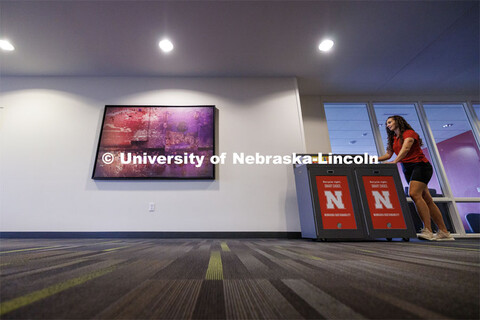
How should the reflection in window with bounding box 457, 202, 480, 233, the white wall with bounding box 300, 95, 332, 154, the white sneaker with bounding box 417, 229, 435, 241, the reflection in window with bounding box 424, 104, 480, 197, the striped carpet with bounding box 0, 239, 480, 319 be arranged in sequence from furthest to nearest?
the white wall with bounding box 300, 95, 332, 154 → the reflection in window with bounding box 424, 104, 480, 197 → the reflection in window with bounding box 457, 202, 480, 233 → the white sneaker with bounding box 417, 229, 435, 241 → the striped carpet with bounding box 0, 239, 480, 319

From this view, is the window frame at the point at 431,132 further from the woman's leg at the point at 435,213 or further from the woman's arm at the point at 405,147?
the woman's arm at the point at 405,147

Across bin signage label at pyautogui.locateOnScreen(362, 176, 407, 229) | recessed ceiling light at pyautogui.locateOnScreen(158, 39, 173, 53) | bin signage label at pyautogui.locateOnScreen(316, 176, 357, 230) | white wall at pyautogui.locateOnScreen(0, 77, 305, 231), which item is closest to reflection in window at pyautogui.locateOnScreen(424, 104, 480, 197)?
bin signage label at pyautogui.locateOnScreen(362, 176, 407, 229)

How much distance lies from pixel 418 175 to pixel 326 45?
1717 mm

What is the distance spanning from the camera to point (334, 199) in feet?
5.74

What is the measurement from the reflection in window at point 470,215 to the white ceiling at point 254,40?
1834 millimetres

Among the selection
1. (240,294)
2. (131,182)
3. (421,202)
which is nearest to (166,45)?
(131,182)

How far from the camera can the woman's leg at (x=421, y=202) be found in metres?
1.69

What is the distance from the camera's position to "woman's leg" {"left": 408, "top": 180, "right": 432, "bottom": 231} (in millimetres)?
1694

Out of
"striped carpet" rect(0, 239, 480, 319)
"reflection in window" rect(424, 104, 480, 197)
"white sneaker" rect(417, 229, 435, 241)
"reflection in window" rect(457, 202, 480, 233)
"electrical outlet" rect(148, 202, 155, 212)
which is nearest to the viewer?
"striped carpet" rect(0, 239, 480, 319)

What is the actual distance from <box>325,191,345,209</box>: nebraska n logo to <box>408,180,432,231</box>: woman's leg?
0.68 m

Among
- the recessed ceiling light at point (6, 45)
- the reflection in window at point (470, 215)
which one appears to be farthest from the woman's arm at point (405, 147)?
the recessed ceiling light at point (6, 45)

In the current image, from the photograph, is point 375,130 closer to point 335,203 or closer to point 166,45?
point 335,203

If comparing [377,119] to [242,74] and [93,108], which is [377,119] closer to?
[242,74]

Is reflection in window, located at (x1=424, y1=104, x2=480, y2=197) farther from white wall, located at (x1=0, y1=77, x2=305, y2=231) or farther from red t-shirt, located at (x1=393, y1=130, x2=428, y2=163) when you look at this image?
white wall, located at (x1=0, y1=77, x2=305, y2=231)
